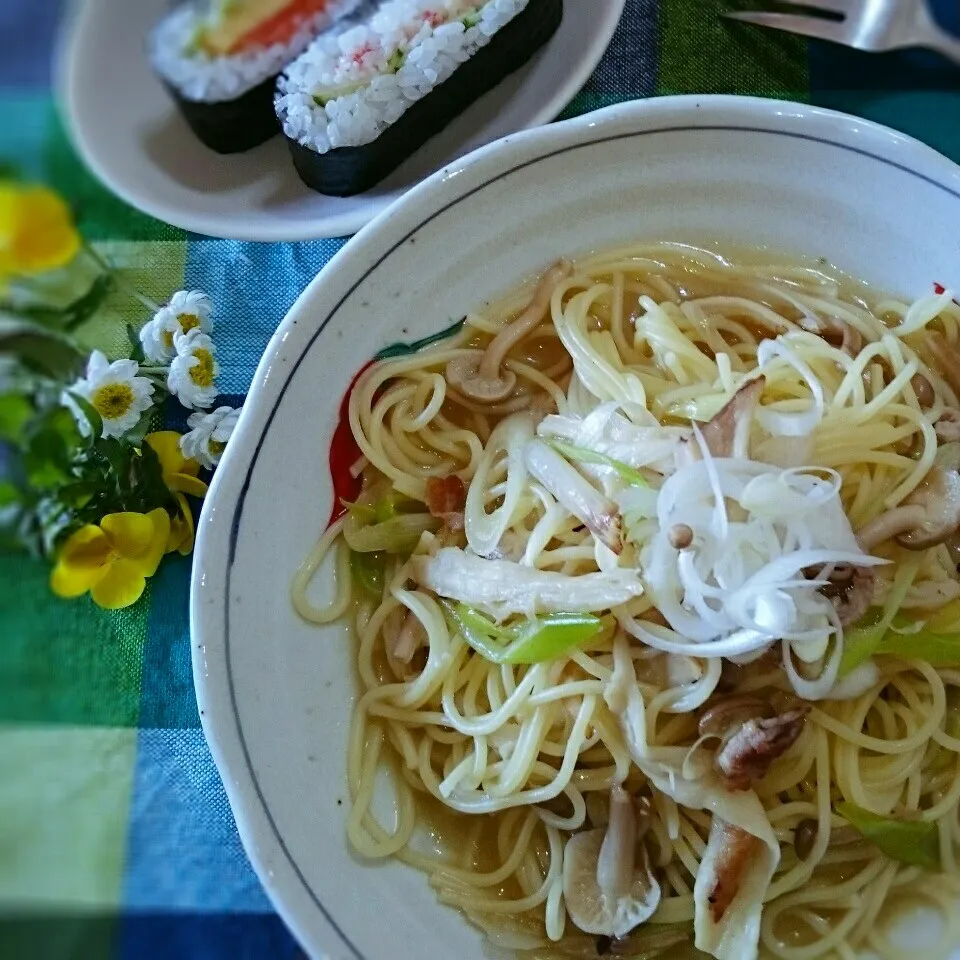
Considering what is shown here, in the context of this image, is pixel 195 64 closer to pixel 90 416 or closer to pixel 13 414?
pixel 90 416

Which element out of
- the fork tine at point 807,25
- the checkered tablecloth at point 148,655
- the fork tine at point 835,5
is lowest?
the checkered tablecloth at point 148,655

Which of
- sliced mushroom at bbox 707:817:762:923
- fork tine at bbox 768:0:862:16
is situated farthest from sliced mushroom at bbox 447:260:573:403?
fork tine at bbox 768:0:862:16

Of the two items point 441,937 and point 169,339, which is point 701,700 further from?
point 169,339

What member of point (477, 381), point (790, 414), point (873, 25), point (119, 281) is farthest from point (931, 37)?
point (119, 281)

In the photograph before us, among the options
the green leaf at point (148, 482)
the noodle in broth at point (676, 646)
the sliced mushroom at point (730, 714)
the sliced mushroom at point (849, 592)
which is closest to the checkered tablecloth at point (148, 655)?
the green leaf at point (148, 482)

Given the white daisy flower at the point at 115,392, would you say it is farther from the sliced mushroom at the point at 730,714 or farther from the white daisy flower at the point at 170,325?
the sliced mushroom at the point at 730,714

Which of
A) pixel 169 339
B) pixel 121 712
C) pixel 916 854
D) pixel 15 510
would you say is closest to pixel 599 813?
pixel 916 854

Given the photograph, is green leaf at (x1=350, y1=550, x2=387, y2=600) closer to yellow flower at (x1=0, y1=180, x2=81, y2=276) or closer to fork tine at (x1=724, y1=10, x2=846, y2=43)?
yellow flower at (x1=0, y1=180, x2=81, y2=276)
